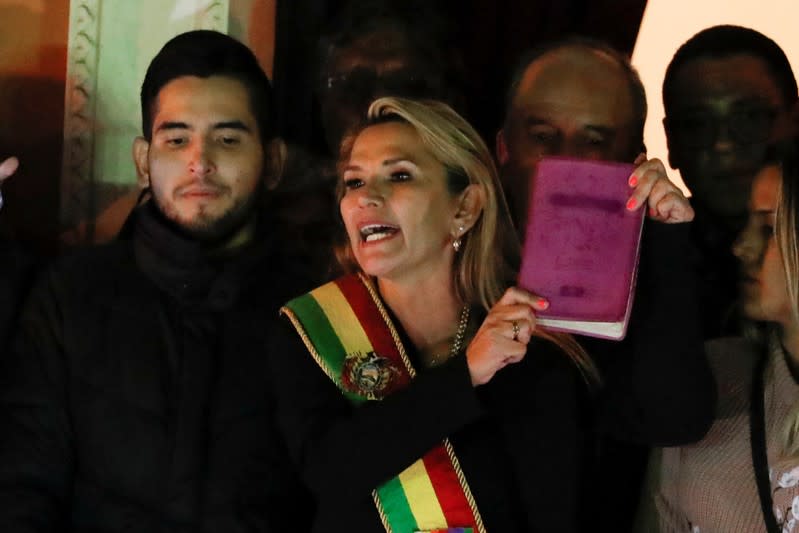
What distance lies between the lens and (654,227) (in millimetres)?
1552

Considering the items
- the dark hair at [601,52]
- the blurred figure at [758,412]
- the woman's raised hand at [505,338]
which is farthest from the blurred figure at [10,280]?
the blurred figure at [758,412]

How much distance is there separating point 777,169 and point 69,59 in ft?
4.30

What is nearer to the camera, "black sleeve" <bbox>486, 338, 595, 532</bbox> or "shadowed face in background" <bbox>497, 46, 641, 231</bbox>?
"black sleeve" <bbox>486, 338, 595, 532</bbox>

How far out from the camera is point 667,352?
5.09ft

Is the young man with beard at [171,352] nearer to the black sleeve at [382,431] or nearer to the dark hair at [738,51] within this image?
the black sleeve at [382,431]

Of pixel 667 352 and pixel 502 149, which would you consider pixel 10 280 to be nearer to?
pixel 502 149

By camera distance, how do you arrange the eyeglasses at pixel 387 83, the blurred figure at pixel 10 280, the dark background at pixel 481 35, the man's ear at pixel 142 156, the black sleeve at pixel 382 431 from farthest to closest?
1. the dark background at pixel 481 35
2. the eyeglasses at pixel 387 83
3. the man's ear at pixel 142 156
4. the blurred figure at pixel 10 280
5. the black sleeve at pixel 382 431

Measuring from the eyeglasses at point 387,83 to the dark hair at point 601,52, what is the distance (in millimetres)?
164

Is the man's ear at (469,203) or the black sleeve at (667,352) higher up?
the man's ear at (469,203)

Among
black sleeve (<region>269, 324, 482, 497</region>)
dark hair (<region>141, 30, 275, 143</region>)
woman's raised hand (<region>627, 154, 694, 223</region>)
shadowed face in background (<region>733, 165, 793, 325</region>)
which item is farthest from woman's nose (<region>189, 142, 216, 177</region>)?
shadowed face in background (<region>733, 165, 793, 325</region>)

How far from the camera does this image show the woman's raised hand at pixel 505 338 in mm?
1473

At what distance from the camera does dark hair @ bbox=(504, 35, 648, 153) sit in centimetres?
202

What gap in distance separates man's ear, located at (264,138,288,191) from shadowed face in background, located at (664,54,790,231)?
0.75 meters

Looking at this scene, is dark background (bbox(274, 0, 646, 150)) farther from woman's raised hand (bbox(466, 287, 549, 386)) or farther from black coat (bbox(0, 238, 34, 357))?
woman's raised hand (bbox(466, 287, 549, 386))
